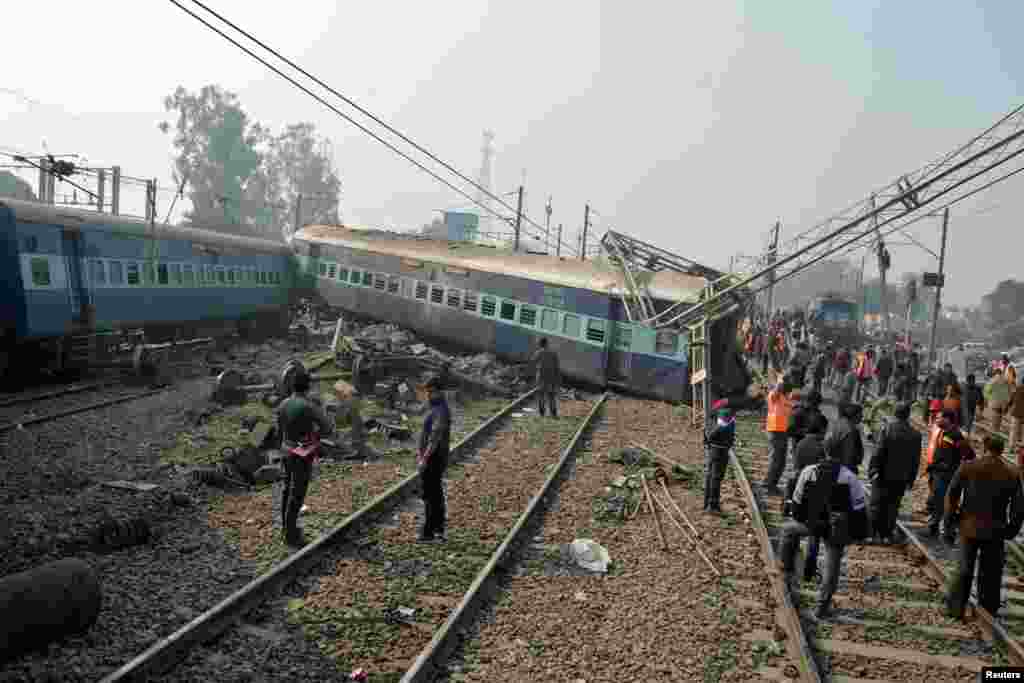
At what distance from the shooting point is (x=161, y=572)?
6.94m

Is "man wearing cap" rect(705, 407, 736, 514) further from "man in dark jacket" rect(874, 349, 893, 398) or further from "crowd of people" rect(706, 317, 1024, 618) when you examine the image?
"man in dark jacket" rect(874, 349, 893, 398)

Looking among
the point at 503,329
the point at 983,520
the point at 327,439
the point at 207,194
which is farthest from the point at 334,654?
the point at 207,194

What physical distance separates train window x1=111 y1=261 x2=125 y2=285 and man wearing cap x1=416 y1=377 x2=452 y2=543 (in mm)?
12915

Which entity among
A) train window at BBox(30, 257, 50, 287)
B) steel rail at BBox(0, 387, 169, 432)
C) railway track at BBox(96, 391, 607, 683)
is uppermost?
train window at BBox(30, 257, 50, 287)

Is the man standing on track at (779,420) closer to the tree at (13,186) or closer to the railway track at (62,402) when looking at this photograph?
the railway track at (62,402)

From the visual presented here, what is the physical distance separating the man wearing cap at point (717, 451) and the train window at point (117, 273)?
14530 mm

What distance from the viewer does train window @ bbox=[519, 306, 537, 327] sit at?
21922mm

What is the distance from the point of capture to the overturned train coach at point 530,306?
787 inches

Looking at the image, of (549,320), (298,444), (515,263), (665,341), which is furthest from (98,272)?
(665,341)

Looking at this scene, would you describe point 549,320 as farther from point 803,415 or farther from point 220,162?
point 220,162

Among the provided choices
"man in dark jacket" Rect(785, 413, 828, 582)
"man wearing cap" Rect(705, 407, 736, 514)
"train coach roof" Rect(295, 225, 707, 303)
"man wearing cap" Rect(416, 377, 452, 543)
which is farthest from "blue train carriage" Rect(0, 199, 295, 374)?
"man in dark jacket" Rect(785, 413, 828, 582)

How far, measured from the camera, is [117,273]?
59.5ft

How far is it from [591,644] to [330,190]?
80238mm

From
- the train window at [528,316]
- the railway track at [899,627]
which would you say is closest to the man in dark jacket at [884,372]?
the train window at [528,316]
